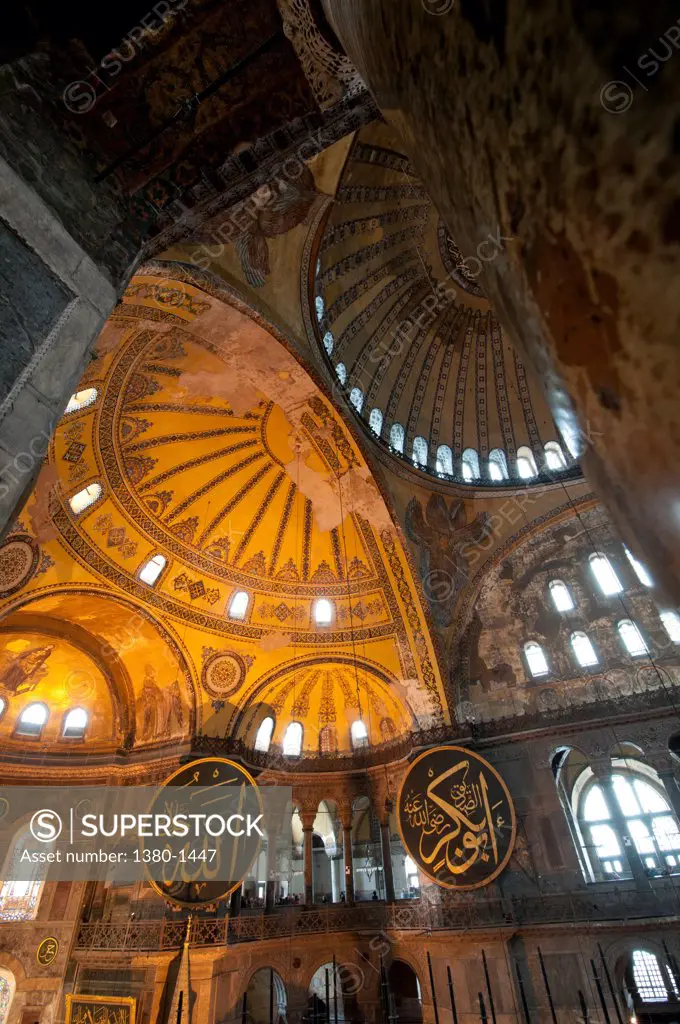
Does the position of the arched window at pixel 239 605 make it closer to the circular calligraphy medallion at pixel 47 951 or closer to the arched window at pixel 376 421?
the arched window at pixel 376 421

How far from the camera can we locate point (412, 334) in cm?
1129

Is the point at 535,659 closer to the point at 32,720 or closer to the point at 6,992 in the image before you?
the point at 32,720

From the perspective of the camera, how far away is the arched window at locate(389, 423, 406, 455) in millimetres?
10828

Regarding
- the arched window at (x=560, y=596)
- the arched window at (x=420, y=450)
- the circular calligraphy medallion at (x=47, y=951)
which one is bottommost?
the circular calligraphy medallion at (x=47, y=951)

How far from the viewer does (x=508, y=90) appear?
681mm

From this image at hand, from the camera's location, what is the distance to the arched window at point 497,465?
12.0 meters

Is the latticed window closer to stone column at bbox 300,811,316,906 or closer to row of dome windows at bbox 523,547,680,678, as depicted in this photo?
row of dome windows at bbox 523,547,680,678

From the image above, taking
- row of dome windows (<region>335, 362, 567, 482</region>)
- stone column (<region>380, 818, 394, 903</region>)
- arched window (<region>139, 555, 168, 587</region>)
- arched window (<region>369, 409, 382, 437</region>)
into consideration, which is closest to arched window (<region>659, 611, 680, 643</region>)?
row of dome windows (<region>335, 362, 567, 482</region>)

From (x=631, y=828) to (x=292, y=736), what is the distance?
819 centimetres

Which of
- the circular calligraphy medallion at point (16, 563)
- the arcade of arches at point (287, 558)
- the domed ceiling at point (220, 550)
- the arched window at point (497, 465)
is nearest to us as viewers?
the arcade of arches at point (287, 558)

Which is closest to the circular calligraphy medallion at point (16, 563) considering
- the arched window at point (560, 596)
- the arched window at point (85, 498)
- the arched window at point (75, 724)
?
the arched window at point (85, 498)

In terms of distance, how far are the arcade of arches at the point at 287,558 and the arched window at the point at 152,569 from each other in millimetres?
273

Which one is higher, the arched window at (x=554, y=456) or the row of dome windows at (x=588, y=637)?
the arched window at (x=554, y=456)

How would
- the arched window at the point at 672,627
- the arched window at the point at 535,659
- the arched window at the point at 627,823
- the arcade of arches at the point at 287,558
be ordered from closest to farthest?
1. the arcade of arches at the point at 287,558
2. the arched window at the point at 672,627
3. the arched window at the point at 535,659
4. the arched window at the point at 627,823
